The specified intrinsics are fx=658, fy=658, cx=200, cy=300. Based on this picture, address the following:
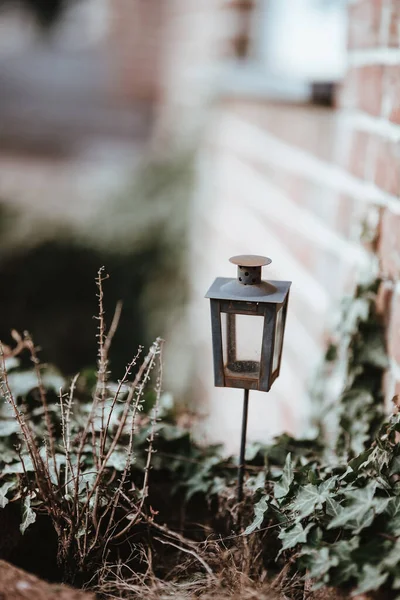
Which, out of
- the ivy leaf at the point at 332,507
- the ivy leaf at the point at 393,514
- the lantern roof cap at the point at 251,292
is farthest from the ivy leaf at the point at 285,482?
the lantern roof cap at the point at 251,292

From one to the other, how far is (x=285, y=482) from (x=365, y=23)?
52.7 inches

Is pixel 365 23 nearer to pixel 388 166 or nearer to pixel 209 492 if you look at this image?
pixel 388 166

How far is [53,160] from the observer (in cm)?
768

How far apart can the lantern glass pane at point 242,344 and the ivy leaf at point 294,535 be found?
0.31 meters

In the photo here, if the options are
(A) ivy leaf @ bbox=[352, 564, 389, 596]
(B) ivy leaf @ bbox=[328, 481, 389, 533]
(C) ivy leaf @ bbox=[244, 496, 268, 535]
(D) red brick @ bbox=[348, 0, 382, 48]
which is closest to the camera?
(A) ivy leaf @ bbox=[352, 564, 389, 596]

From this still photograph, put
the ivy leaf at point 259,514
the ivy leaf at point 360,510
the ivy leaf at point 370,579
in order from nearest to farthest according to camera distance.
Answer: the ivy leaf at point 370,579
the ivy leaf at point 360,510
the ivy leaf at point 259,514

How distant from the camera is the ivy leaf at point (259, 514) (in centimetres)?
131

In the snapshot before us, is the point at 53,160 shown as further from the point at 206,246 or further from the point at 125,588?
the point at 125,588

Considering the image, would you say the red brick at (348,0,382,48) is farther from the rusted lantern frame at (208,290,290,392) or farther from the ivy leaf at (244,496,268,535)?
the ivy leaf at (244,496,268,535)

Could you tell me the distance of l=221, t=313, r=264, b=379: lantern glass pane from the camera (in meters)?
1.37

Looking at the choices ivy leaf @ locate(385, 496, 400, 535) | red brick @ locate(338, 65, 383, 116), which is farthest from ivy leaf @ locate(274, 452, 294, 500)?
red brick @ locate(338, 65, 383, 116)

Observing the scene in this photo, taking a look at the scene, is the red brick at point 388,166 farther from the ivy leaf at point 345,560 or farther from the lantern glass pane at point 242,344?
the ivy leaf at point 345,560

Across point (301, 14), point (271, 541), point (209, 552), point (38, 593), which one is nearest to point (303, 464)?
point (271, 541)

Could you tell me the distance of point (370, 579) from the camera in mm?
1099
